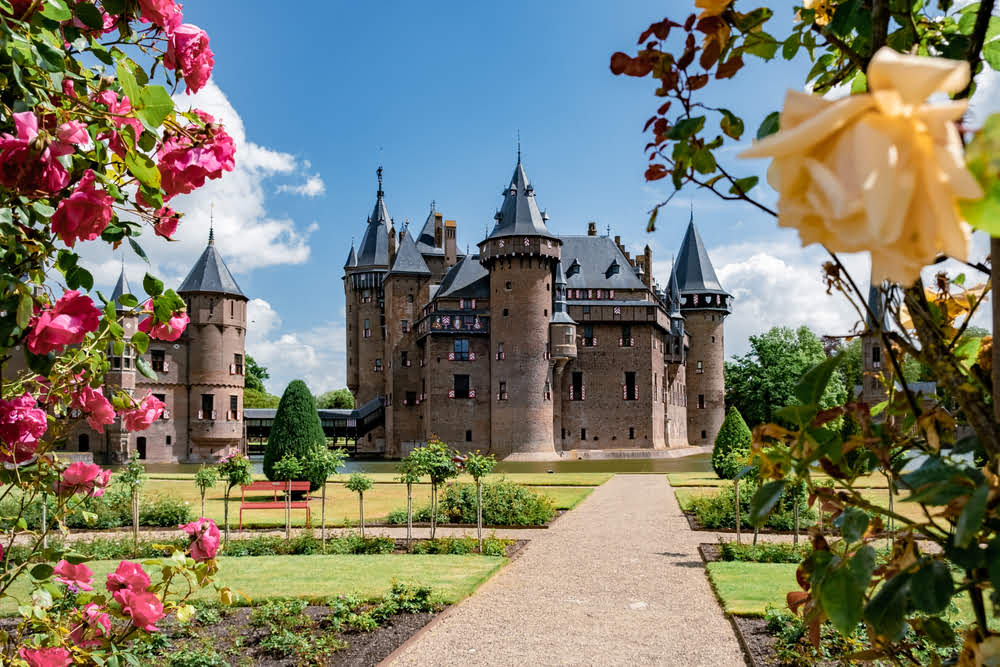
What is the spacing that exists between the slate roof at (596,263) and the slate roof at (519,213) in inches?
243

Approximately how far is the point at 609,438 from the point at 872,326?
4751cm

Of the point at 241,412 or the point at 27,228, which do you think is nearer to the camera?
the point at 27,228

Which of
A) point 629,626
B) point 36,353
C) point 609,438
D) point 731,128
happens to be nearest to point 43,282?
point 36,353

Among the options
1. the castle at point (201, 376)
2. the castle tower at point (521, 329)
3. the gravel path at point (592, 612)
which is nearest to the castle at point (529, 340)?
the castle tower at point (521, 329)

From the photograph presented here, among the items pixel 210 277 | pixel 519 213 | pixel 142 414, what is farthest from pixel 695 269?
pixel 142 414

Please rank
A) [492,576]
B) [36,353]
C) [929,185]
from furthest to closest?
[492,576] < [36,353] < [929,185]

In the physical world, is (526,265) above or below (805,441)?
above

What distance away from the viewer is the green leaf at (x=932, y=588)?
3.30ft

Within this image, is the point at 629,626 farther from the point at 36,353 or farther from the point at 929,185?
the point at 929,185

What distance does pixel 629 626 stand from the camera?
7496mm

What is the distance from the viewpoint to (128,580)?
2168mm

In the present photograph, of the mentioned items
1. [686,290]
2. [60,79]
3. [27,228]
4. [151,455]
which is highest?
[686,290]

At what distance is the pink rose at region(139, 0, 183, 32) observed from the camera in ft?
6.27

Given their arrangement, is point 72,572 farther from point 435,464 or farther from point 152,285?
point 435,464
